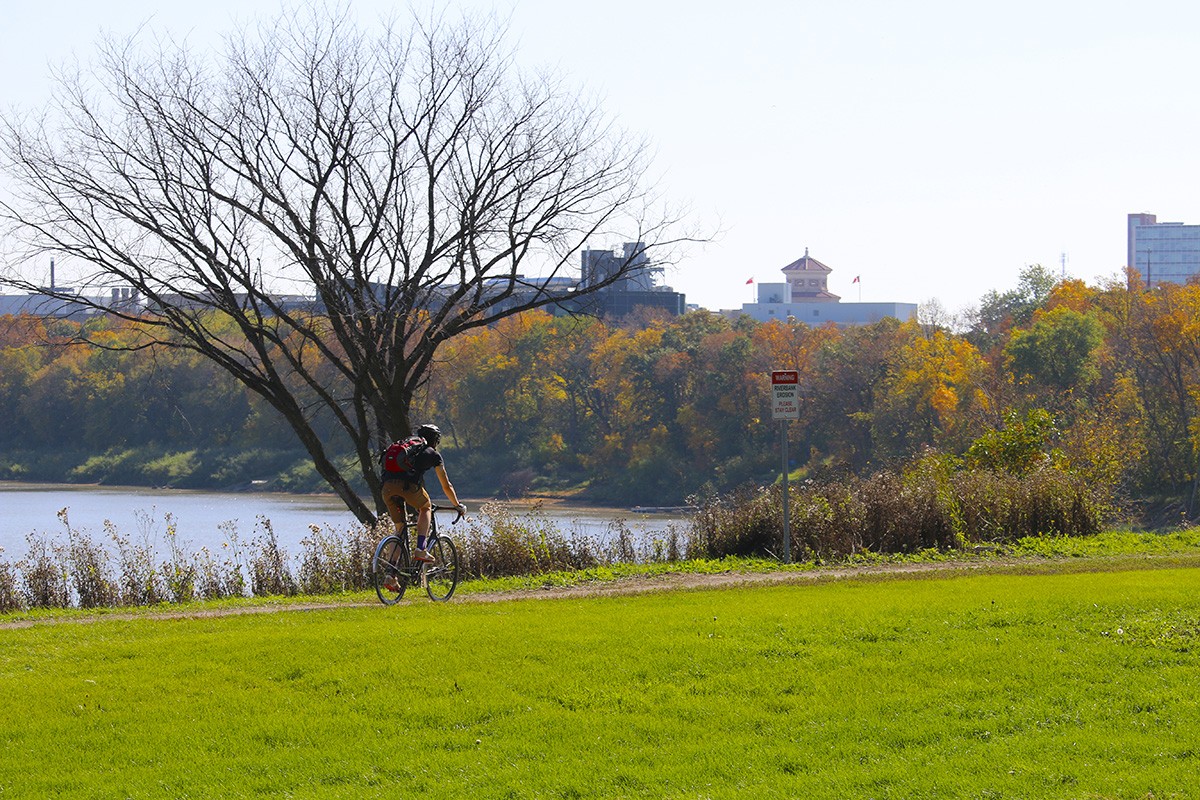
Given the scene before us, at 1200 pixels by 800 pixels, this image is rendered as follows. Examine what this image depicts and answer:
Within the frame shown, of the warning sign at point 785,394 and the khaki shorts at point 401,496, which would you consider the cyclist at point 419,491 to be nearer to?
the khaki shorts at point 401,496

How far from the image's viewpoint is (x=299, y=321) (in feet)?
75.2

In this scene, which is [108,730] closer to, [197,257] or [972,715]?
[972,715]

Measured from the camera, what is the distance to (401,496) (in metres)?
12.7

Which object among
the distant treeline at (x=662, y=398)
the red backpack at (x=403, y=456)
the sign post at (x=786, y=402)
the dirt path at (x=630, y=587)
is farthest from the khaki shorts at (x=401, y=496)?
the distant treeline at (x=662, y=398)

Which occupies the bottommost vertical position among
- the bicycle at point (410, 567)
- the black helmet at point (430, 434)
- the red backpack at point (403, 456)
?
A: the bicycle at point (410, 567)

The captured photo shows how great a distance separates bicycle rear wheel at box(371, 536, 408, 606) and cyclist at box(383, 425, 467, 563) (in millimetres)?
175

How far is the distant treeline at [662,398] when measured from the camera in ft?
198

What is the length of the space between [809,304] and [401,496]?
14812 centimetres

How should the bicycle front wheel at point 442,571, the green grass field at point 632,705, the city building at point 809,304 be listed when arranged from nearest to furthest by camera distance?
1. the green grass field at point 632,705
2. the bicycle front wheel at point 442,571
3. the city building at point 809,304

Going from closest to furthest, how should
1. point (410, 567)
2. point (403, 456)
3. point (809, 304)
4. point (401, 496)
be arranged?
point (403, 456), point (401, 496), point (410, 567), point (809, 304)

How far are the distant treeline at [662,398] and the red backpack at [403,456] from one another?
46.3 meters

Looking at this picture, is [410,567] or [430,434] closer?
[430,434]

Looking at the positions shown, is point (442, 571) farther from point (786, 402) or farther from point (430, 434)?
point (786, 402)

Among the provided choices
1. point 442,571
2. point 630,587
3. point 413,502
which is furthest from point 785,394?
point 413,502
